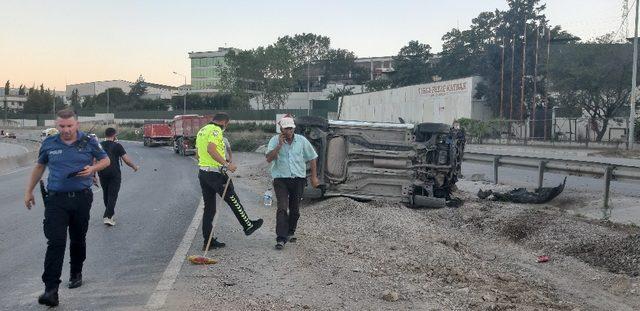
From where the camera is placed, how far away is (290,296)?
580 centimetres

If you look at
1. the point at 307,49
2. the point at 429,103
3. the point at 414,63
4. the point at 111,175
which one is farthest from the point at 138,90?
the point at 111,175

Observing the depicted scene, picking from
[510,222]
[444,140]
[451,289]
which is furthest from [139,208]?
[451,289]

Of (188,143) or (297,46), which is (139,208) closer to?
(188,143)

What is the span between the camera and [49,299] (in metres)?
5.48

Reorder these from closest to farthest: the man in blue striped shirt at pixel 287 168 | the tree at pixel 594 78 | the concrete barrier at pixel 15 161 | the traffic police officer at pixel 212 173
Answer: the traffic police officer at pixel 212 173, the man in blue striped shirt at pixel 287 168, the concrete barrier at pixel 15 161, the tree at pixel 594 78

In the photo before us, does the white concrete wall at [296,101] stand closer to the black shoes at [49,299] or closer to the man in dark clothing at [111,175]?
the man in dark clothing at [111,175]

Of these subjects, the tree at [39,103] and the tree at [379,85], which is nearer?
the tree at [379,85]

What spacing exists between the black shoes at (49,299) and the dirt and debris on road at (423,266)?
99 centimetres

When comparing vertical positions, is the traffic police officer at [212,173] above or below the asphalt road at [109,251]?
above

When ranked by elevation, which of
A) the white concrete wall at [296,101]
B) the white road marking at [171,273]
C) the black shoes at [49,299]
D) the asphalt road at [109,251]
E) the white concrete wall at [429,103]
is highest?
the white concrete wall at [296,101]

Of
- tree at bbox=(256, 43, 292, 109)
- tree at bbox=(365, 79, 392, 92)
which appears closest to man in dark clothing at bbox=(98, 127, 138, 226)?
tree at bbox=(256, 43, 292, 109)

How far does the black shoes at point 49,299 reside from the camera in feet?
18.0

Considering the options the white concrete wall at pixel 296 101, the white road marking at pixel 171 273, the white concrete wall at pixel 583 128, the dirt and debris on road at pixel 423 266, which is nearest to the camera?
the white road marking at pixel 171 273

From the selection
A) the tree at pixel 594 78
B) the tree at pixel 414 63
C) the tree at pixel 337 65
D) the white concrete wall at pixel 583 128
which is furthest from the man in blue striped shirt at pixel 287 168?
the tree at pixel 337 65
